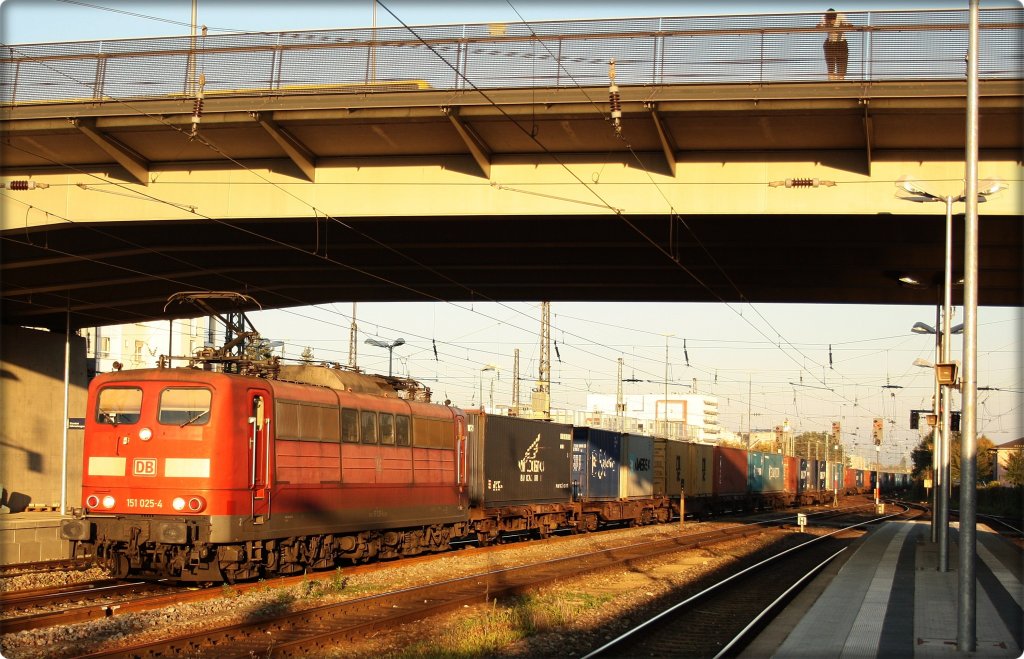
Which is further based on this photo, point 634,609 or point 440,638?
point 634,609

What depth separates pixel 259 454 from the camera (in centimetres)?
1588

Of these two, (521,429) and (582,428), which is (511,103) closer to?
(521,429)

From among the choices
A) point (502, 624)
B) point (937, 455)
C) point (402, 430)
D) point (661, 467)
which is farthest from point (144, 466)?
point (661, 467)

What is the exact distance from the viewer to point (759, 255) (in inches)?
1017

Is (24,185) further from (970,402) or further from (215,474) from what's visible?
(970,402)

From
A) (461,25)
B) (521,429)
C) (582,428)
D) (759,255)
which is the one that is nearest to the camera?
(461,25)

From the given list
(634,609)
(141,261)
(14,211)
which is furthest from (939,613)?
(141,261)

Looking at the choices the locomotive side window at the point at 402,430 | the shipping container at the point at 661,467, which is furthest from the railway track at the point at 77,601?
the shipping container at the point at 661,467

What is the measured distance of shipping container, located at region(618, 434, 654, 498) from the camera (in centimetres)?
3609

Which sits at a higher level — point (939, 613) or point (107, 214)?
point (107, 214)

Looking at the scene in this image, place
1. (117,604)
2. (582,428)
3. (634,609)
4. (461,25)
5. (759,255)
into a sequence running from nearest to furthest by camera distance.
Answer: (117,604) → (634,609) → (461,25) → (759,255) → (582,428)

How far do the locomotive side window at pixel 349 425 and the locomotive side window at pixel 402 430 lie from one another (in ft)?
5.35

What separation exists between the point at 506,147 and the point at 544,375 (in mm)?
19539

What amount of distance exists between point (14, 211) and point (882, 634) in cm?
2052
